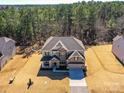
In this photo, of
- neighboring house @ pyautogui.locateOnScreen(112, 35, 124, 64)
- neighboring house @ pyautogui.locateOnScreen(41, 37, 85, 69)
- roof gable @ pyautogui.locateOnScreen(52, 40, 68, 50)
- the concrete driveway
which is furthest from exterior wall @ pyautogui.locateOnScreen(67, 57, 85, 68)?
neighboring house @ pyautogui.locateOnScreen(112, 35, 124, 64)

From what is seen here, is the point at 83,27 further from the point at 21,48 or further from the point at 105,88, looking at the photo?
the point at 105,88

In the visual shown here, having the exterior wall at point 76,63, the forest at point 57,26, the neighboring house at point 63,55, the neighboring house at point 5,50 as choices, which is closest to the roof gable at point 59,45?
the neighboring house at point 63,55

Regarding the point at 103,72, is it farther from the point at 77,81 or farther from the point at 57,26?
the point at 57,26

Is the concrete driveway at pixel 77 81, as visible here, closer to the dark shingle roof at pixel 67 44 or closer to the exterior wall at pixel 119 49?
the dark shingle roof at pixel 67 44

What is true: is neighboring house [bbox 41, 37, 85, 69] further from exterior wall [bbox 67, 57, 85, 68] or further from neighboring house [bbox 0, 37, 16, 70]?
neighboring house [bbox 0, 37, 16, 70]

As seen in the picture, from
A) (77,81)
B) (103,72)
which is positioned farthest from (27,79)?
(103,72)

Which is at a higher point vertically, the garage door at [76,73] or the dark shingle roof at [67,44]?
the dark shingle roof at [67,44]
